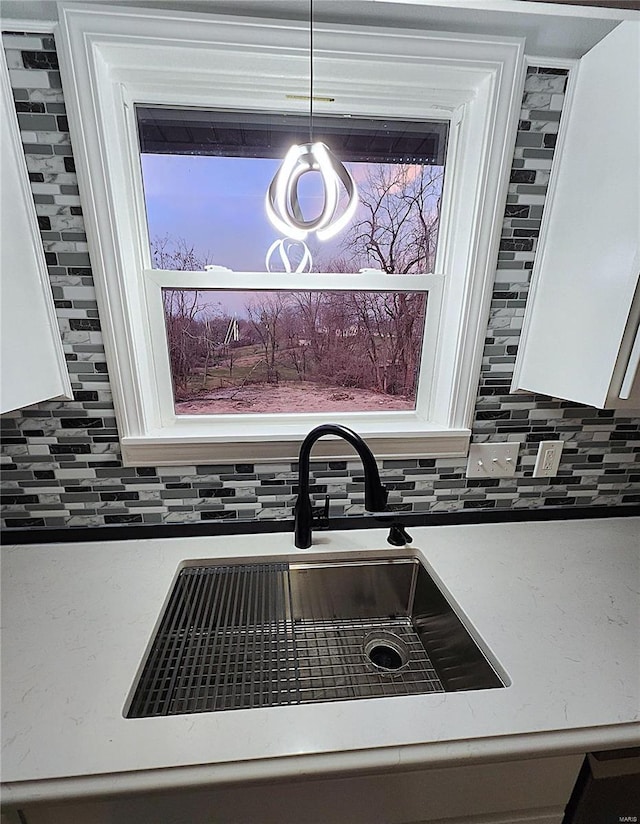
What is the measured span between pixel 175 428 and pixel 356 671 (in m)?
0.82

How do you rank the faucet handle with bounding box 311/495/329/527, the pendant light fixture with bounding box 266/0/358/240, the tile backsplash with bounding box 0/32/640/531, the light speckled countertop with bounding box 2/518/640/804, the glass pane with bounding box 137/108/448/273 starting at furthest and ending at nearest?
the faucet handle with bounding box 311/495/329/527, the glass pane with bounding box 137/108/448/273, the tile backsplash with bounding box 0/32/640/531, the pendant light fixture with bounding box 266/0/358/240, the light speckled countertop with bounding box 2/518/640/804

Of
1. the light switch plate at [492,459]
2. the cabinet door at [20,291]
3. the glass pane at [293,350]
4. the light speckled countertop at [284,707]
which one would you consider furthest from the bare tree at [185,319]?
the light switch plate at [492,459]

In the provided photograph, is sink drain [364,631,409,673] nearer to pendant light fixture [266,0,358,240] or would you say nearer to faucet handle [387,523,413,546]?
faucet handle [387,523,413,546]

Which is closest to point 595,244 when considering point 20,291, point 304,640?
point 304,640

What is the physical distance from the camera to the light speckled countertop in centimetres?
62

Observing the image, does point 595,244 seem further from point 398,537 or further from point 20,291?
point 20,291

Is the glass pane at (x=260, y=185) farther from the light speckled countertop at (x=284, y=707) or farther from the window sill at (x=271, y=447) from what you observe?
the light speckled countertop at (x=284, y=707)

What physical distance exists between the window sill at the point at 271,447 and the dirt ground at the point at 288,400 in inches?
3.8

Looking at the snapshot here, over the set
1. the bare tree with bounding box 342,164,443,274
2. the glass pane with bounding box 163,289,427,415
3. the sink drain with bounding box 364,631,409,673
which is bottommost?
the sink drain with bounding box 364,631,409,673

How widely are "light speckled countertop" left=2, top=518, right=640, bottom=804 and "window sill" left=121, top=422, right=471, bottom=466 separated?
0.85 ft

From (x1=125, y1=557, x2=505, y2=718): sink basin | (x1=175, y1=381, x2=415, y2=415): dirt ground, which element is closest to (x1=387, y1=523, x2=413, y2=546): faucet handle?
(x1=125, y1=557, x2=505, y2=718): sink basin

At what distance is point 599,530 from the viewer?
125cm

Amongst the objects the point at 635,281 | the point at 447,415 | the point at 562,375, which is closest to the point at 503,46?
the point at 635,281

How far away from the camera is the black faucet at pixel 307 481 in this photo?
0.99 metres
